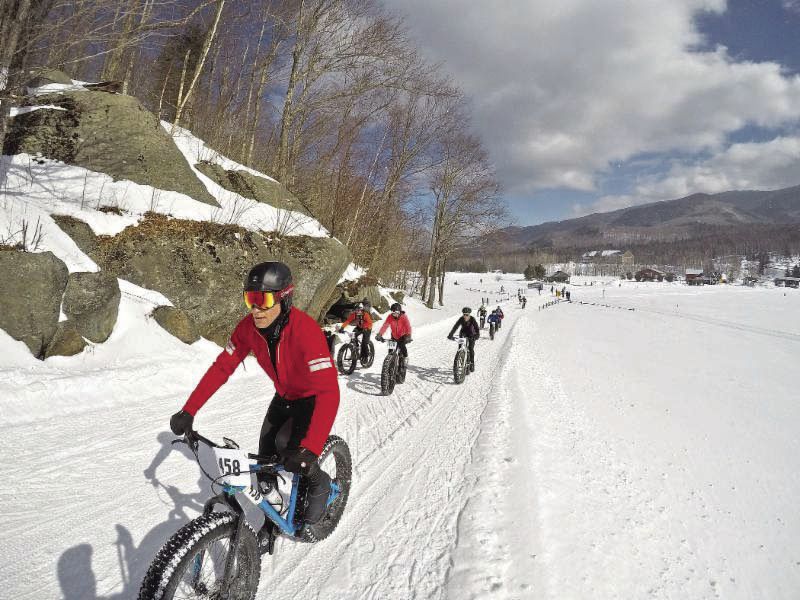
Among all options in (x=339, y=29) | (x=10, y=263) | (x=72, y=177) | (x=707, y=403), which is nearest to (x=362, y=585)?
(x=10, y=263)

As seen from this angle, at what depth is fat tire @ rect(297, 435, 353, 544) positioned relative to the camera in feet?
10.2

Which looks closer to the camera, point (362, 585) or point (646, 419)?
point (362, 585)

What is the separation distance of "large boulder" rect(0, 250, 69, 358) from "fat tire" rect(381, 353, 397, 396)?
522cm

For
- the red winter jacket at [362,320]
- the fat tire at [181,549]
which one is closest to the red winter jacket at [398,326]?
the red winter jacket at [362,320]

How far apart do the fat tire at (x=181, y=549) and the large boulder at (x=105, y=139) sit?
9.70 metres

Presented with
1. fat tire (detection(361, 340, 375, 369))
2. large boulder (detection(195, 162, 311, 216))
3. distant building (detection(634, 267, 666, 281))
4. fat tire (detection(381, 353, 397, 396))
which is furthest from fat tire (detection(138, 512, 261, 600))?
distant building (detection(634, 267, 666, 281))

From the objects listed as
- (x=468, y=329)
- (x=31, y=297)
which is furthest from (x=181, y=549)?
(x=468, y=329)

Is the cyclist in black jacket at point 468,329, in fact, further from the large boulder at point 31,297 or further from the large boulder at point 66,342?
the large boulder at point 31,297

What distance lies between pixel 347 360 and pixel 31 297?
17.9 feet

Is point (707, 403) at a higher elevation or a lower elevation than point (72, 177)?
lower

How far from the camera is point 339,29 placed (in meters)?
12.9

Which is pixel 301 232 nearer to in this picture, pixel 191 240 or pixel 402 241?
pixel 191 240

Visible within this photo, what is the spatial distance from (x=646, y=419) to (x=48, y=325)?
35.2 ft

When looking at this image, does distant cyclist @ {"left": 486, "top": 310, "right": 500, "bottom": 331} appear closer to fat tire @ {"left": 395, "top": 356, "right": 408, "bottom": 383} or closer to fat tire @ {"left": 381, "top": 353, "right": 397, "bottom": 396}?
fat tire @ {"left": 395, "top": 356, "right": 408, "bottom": 383}
